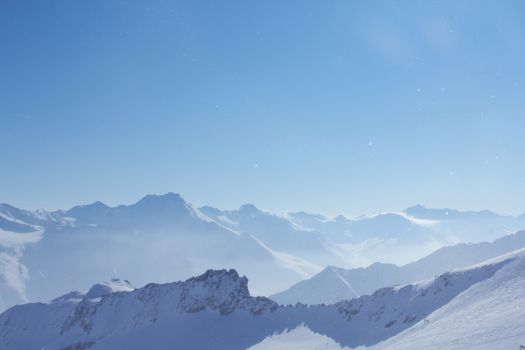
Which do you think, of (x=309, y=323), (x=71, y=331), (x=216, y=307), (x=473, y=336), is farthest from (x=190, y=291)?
(x=473, y=336)

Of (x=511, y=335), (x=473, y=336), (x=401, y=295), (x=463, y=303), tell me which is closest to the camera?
(x=511, y=335)

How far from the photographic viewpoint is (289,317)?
137m

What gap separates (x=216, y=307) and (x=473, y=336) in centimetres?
9361

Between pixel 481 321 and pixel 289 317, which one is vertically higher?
pixel 289 317

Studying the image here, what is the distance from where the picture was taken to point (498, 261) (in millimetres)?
101000

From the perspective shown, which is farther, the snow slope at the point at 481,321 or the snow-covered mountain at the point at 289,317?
the snow-covered mountain at the point at 289,317

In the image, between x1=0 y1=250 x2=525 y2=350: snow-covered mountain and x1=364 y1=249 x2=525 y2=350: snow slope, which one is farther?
x1=0 y1=250 x2=525 y2=350: snow-covered mountain

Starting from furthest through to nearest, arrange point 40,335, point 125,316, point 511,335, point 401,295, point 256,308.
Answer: point 40,335 < point 125,316 < point 256,308 < point 401,295 < point 511,335

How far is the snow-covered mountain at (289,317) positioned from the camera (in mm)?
77075

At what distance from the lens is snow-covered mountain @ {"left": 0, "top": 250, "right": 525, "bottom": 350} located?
3034 inches

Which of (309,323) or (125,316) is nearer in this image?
(309,323)

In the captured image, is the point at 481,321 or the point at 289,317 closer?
the point at 481,321

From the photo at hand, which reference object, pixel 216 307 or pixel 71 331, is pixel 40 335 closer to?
pixel 71 331

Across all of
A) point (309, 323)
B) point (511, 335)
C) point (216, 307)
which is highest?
point (216, 307)
